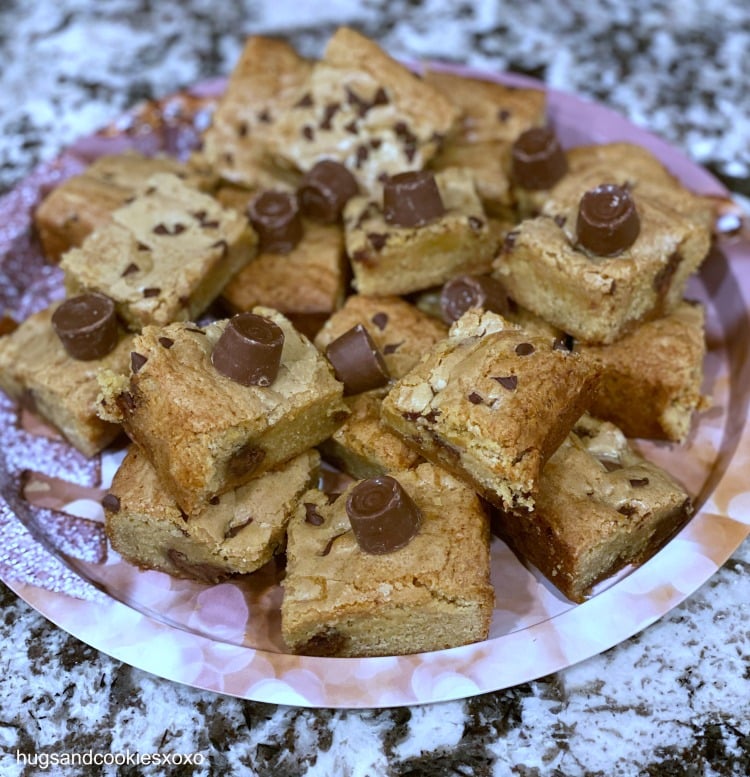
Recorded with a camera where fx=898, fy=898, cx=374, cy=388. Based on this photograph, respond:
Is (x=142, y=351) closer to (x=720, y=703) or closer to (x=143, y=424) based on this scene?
(x=143, y=424)

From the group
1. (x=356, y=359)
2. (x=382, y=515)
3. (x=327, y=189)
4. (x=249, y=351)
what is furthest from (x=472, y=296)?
(x=382, y=515)

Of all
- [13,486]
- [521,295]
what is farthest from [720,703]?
[13,486]

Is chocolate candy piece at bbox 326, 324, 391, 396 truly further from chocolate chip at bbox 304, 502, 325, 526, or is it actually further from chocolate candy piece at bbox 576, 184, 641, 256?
chocolate candy piece at bbox 576, 184, 641, 256

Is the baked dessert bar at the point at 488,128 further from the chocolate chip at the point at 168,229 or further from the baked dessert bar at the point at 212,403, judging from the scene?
the baked dessert bar at the point at 212,403

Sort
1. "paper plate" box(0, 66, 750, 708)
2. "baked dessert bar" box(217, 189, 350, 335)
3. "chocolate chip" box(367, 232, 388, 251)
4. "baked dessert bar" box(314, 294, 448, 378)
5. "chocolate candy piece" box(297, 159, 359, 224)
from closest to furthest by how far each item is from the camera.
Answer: "paper plate" box(0, 66, 750, 708) → "baked dessert bar" box(314, 294, 448, 378) → "chocolate chip" box(367, 232, 388, 251) → "baked dessert bar" box(217, 189, 350, 335) → "chocolate candy piece" box(297, 159, 359, 224)

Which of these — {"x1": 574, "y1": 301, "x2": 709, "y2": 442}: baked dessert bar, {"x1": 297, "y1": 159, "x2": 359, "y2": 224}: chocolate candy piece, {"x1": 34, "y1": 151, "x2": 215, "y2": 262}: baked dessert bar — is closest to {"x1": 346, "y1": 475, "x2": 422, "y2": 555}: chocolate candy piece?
{"x1": 574, "y1": 301, "x2": 709, "y2": 442}: baked dessert bar

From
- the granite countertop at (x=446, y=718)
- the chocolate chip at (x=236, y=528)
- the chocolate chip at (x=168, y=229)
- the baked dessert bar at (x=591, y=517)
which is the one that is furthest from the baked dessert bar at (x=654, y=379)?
the chocolate chip at (x=168, y=229)

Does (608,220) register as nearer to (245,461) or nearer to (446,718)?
(245,461)
